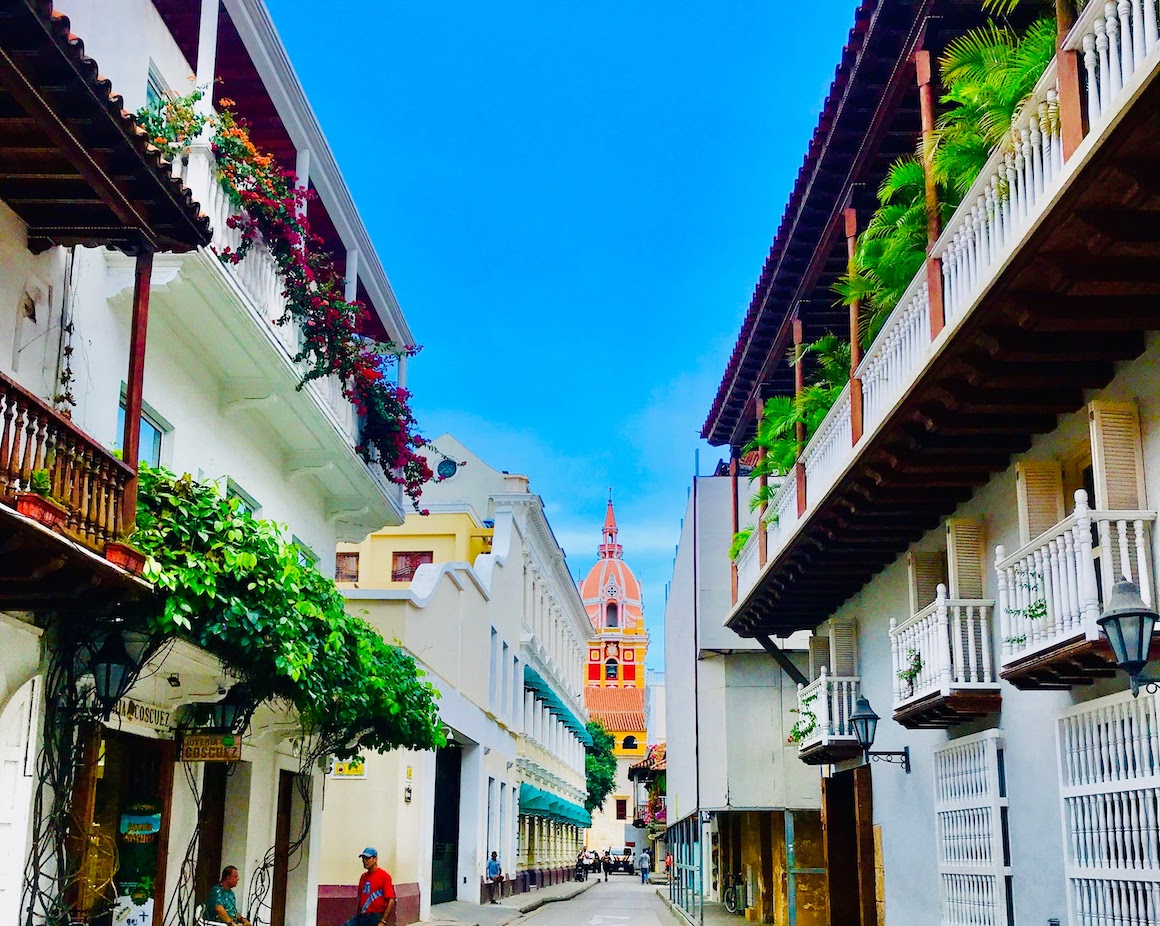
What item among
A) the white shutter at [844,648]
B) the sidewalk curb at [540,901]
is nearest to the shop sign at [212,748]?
the white shutter at [844,648]

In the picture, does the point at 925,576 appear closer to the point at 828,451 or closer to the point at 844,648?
the point at 828,451

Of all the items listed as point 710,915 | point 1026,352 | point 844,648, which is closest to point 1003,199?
point 1026,352

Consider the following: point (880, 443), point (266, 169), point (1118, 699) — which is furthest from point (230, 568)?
point (1118, 699)

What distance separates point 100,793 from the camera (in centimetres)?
1190

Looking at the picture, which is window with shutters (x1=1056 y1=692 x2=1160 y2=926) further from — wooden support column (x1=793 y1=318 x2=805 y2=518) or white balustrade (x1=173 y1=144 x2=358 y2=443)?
white balustrade (x1=173 y1=144 x2=358 y2=443)

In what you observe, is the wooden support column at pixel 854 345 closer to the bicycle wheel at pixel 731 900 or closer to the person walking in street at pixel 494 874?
the bicycle wheel at pixel 731 900

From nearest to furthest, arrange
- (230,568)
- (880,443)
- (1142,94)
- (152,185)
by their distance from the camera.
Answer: (1142,94) < (152,185) < (230,568) < (880,443)

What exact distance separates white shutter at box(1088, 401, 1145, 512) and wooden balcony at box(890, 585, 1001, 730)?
117 inches

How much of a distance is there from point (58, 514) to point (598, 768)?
255 feet

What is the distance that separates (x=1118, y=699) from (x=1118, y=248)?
3.21 metres

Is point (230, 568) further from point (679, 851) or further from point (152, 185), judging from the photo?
point (679, 851)

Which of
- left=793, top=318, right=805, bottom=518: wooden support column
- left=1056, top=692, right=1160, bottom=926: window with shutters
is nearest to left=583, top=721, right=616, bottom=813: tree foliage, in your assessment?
left=793, top=318, right=805, bottom=518: wooden support column

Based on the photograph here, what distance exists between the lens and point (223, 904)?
41.4ft

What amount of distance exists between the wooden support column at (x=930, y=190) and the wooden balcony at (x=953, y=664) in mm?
2940
